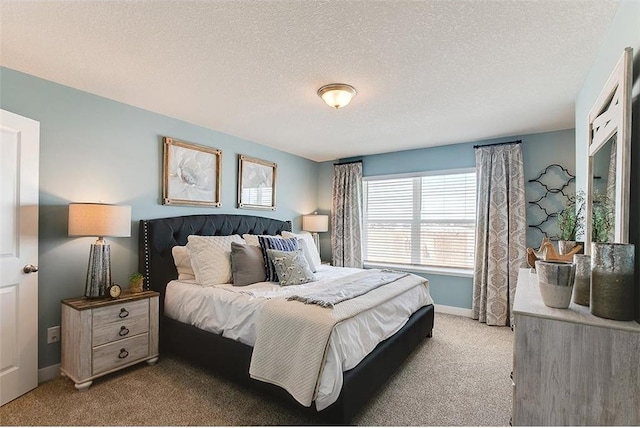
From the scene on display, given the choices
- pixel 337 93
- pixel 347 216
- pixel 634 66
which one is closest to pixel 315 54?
pixel 337 93

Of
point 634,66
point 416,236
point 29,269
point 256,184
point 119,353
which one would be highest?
point 634,66

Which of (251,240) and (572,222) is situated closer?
(572,222)

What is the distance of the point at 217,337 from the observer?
2.39 metres

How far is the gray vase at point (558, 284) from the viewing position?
1.23m

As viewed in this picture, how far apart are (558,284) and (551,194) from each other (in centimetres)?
308

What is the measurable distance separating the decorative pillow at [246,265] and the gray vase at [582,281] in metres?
2.36

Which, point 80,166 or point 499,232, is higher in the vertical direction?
point 80,166

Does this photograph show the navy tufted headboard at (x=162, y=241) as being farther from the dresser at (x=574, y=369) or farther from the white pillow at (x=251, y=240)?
the dresser at (x=574, y=369)

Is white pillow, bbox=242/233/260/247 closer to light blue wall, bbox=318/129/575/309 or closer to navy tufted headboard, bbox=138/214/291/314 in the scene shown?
navy tufted headboard, bbox=138/214/291/314

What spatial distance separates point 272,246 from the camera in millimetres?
3223

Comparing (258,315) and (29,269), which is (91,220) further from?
(258,315)

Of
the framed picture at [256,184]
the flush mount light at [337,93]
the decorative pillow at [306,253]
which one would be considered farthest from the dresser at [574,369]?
the framed picture at [256,184]

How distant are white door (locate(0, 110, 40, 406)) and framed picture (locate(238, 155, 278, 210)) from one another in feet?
6.88

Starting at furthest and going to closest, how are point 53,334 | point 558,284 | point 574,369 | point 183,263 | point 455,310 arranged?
point 455,310 → point 183,263 → point 53,334 → point 558,284 → point 574,369
